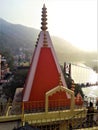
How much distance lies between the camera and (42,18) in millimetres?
7195

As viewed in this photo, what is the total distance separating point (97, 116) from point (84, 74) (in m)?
31.6

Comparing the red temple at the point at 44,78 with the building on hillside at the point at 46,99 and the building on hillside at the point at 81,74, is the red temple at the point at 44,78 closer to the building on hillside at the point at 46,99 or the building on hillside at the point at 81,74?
the building on hillside at the point at 46,99

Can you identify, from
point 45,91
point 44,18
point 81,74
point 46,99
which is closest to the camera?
point 46,99

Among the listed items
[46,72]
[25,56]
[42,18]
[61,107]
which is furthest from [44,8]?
[25,56]

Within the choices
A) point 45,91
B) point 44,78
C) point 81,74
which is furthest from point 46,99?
point 81,74

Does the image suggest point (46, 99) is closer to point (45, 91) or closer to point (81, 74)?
point (45, 91)

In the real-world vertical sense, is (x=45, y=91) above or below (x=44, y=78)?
below

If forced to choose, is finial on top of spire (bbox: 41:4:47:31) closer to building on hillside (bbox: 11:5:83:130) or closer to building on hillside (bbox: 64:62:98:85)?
building on hillside (bbox: 11:5:83:130)

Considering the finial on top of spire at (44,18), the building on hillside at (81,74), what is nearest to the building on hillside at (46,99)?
the finial on top of spire at (44,18)

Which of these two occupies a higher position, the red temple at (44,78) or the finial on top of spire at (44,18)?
the finial on top of spire at (44,18)

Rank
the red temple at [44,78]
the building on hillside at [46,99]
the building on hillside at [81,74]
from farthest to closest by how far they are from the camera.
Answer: the building on hillside at [81,74]
the red temple at [44,78]
the building on hillside at [46,99]

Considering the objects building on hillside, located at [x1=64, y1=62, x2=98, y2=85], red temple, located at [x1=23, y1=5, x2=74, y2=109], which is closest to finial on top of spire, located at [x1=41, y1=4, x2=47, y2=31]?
red temple, located at [x1=23, y1=5, x2=74, y2=109]

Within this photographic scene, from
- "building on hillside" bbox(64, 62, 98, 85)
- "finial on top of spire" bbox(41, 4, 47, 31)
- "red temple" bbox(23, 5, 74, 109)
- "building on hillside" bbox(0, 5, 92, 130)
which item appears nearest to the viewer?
"building on hillside" bbox(0, 5, 92, 130)

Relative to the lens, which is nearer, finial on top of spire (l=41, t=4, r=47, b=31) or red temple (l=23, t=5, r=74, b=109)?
red temple (l=23, t=5, r=74, b=109)
